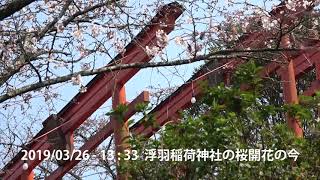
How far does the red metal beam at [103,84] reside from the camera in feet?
14.8

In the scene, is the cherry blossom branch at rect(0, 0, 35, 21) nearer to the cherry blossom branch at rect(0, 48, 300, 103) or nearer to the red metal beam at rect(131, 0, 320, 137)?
the cherry blossom branch at rect(0, 48, 300, 103)

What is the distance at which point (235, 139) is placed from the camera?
12.7ft

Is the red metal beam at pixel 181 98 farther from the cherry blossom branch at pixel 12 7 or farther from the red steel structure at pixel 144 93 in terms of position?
the cherry blossom branch at pixel 12 7

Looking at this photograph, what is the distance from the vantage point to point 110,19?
446 cm

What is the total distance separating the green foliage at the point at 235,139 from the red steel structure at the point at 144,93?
40cm

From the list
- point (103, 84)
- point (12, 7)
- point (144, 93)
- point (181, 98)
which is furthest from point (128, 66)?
point (103, 84)

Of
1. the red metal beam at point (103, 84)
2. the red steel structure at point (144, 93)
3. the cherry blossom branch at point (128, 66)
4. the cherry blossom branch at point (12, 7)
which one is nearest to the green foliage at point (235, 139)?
the cherry blossom branch at point (128, 66)

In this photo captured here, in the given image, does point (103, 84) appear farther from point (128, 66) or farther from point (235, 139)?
point (235, 139)

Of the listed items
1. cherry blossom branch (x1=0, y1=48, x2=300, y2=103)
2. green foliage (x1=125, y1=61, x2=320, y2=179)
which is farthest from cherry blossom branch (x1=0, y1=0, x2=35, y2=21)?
green foliage (x1=125, y1=61, x2=320, y2=179)

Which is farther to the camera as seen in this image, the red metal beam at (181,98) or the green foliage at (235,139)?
the red metal beam at (181,98)

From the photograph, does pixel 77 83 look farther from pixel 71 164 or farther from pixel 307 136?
pixel 71 164

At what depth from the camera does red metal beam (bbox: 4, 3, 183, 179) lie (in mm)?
4496

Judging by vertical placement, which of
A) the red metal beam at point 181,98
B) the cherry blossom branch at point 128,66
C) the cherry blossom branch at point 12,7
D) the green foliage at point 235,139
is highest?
the red metal beam at point 181,98

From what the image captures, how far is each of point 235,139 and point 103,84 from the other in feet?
11.6
